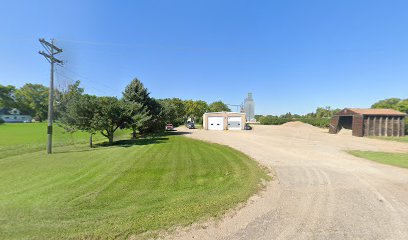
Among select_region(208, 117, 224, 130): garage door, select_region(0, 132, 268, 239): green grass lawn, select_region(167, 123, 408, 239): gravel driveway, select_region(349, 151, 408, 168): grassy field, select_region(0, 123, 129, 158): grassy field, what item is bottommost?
select_region(0, 123, 129, 158): grassy field

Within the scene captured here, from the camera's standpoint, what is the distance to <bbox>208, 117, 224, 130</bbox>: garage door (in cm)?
4256

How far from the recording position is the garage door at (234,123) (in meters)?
42.5

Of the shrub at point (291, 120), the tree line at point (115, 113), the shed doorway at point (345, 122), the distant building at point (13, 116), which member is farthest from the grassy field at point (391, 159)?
the distant building at point (13, 116)

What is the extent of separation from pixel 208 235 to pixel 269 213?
5.68ft

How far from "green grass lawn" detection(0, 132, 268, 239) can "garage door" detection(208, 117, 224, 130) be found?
32.5 meters

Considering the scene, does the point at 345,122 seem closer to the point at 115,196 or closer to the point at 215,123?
the point at 215,123

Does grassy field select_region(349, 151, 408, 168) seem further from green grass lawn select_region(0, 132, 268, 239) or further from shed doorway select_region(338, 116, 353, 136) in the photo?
shed doorway select_region(338, 116, 353, 136)

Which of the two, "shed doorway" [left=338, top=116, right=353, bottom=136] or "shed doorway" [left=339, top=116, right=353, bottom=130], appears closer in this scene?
"shed doorway" [left=338, top=116, right=353, bottom=136]

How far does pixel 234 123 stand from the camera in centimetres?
4269

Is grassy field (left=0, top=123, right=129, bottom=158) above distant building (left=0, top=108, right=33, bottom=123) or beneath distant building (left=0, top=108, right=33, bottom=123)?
beneath

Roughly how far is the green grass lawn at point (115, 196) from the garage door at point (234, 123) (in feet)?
107

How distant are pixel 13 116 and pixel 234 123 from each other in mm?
107757

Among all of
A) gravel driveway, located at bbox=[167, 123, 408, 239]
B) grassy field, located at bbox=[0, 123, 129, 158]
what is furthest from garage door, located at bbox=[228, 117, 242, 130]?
gravel driveway, located at bbox=[167, 123, 408, 239]

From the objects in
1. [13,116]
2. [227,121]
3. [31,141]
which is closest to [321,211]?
[31,141]
